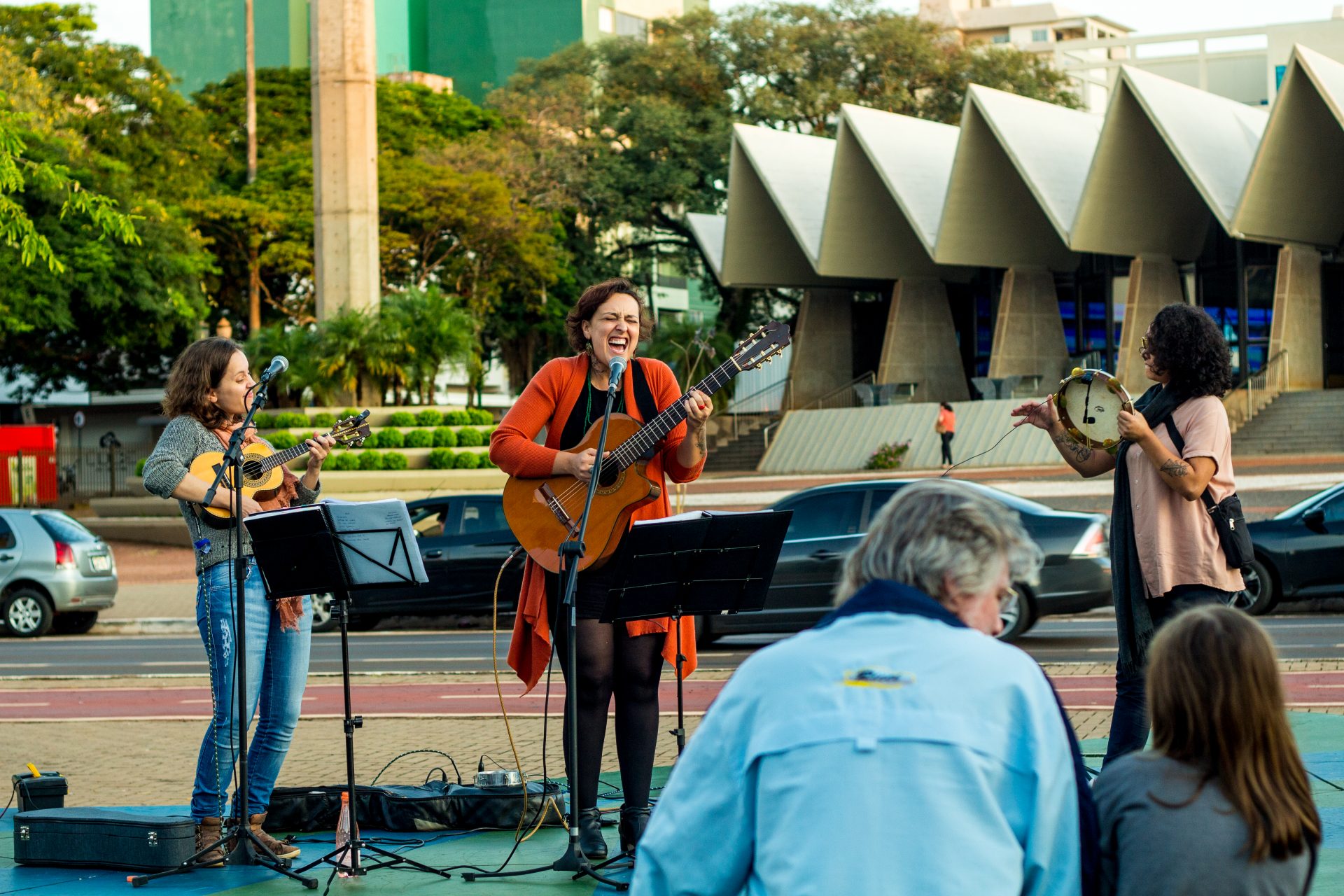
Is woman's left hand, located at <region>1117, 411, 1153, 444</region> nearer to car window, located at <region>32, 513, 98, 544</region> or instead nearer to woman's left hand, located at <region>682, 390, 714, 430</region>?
woman's left hand, located at <region>682, 390, 714, 430</region>

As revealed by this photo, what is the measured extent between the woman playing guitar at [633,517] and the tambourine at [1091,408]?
1349 mm

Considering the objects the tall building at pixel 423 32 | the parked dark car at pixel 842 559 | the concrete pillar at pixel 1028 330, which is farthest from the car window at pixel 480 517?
the tall building at pixel 423 32

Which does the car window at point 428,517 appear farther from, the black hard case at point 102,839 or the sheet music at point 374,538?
the sheet music at point 374,538

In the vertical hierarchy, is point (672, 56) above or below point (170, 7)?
below

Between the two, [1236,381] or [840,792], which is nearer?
[840,792]

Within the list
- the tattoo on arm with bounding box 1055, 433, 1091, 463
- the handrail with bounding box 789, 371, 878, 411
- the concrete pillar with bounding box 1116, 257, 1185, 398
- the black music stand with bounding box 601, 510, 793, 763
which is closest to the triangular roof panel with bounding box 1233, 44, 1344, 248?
the concrete pillar with bounding box 1116, 257, 1185, 398

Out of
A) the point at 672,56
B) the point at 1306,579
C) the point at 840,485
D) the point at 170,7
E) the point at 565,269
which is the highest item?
the point at 170,7

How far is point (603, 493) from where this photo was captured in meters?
5.93

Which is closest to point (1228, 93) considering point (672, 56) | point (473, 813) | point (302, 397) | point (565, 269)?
point (672, 56)

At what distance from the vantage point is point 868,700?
8.63 ft

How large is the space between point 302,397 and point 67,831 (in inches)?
1102

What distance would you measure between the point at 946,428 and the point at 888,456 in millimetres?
3029

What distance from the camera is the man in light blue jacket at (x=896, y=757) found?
259 centimetres

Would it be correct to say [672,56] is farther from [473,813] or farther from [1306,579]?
[473,813]
